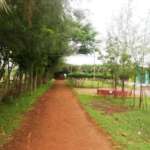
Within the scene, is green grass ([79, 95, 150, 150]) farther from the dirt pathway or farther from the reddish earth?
the reddish earth

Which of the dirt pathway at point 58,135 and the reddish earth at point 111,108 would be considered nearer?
the dirt pathway at point 58,135

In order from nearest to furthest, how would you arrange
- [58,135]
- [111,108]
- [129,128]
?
1. [58,135]
2. [129,128]
3. [111,108]

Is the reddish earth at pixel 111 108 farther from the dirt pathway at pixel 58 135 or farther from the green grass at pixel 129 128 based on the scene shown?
the dirt pathway at pixel 58 135

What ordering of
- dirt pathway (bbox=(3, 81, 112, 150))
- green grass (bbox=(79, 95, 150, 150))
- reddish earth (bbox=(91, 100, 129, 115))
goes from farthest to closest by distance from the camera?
1. reddish earth (bbox=(91, 100, 129, 115))
2. green grass (bbox=(79, 95, 150, 150))
3. dirt pathway (bbox=(3, 81, 112, 150))

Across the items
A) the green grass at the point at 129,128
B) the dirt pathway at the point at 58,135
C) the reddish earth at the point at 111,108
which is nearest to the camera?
the dirt pathway at the point at 58,135

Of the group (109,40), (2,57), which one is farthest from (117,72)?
(2,57)

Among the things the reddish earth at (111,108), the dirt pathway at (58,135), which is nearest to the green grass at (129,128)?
the dirt pathway at (58,135)

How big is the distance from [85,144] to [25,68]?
41.9ft

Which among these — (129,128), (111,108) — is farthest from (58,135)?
(111,108)

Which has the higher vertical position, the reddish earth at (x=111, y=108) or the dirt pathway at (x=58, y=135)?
the reddish earth at (x=111, y=108)

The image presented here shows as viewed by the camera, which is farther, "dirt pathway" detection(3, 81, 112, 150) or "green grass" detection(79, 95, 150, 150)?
"green grass" detection(79, 95, 150, 150)

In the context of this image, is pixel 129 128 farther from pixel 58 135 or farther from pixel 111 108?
pixel 111 108

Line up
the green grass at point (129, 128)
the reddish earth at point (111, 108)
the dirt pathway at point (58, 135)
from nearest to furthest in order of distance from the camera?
the dirt pathway at point (58, 135)
the green grass at point (129, 128)
the reddish earth at point (111, 108)

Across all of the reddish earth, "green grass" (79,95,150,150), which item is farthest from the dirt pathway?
the reddish earth
